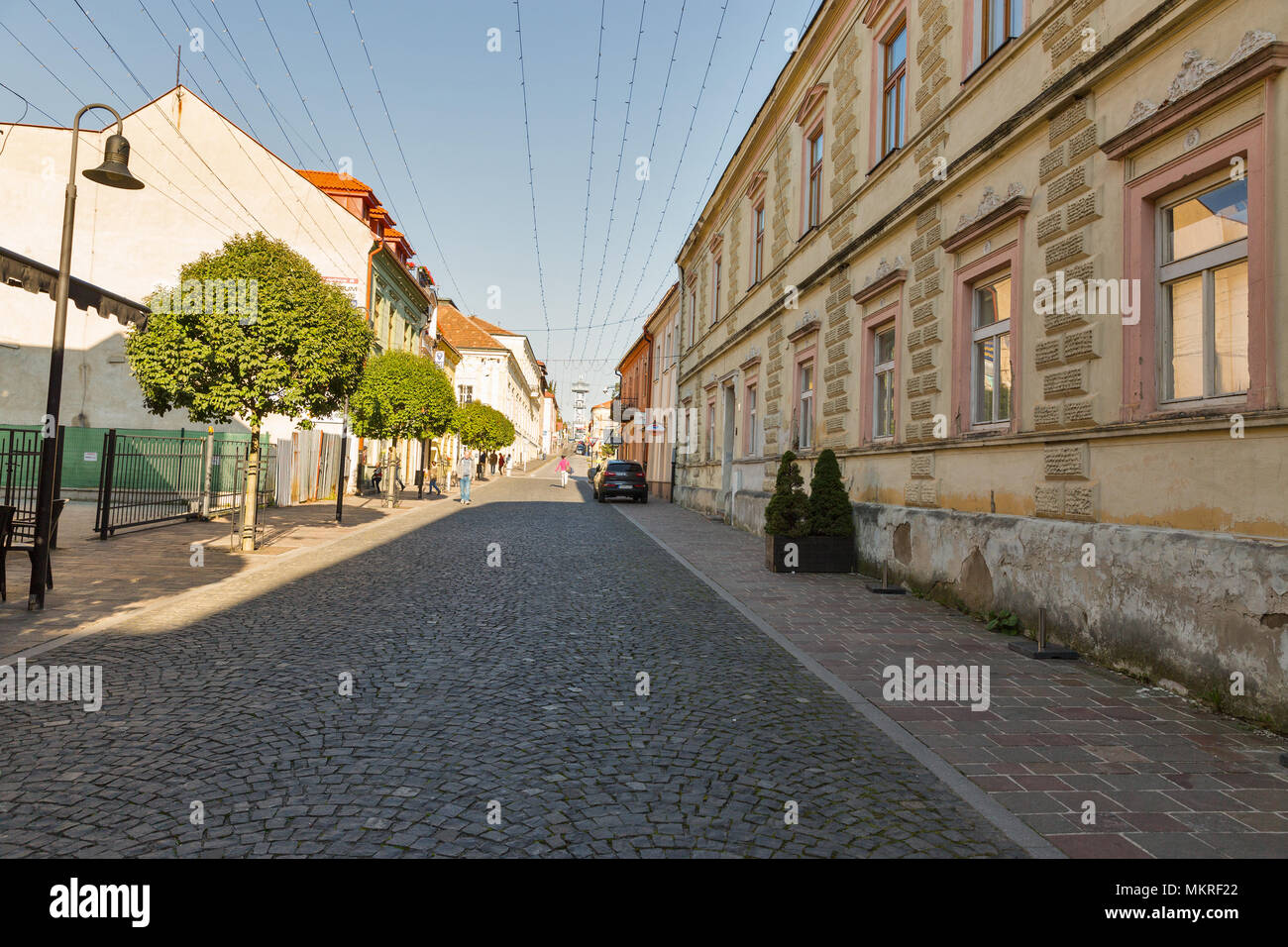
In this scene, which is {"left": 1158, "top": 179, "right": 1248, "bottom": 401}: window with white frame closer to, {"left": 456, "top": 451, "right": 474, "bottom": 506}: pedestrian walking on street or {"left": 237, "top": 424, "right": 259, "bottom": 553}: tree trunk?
{"left": 237, "top": 424, "right": 259, "bottom": 553}: tree trunk

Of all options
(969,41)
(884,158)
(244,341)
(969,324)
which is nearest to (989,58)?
(969,41)

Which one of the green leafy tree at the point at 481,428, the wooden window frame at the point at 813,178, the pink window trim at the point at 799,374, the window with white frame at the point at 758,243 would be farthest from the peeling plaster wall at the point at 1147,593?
the green leafy tree at the point at 481,428

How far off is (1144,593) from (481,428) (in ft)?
153

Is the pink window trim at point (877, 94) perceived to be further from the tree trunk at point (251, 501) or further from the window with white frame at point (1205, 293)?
the tree trunk at point (251, 501)

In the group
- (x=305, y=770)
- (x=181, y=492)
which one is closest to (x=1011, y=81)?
(x=305, y=770)

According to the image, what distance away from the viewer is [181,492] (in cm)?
1666

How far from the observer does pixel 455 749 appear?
13.6 feet

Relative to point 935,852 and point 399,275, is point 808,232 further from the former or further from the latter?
point 399,275

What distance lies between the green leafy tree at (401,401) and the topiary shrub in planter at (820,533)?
49.0ft

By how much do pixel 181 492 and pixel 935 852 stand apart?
17.1 metres

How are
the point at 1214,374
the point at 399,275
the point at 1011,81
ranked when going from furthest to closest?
the point at 399,275 < the point at 1011,81 < the point at 1214,374

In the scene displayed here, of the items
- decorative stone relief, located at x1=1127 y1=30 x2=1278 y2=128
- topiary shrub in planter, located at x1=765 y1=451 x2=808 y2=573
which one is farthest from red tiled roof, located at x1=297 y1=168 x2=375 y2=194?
decorative stone relief, located at x1=1127 y1=30 x2=1278 y2=128

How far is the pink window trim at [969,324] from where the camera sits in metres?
8.33

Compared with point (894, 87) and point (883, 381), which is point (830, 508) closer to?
point (883, 381)
